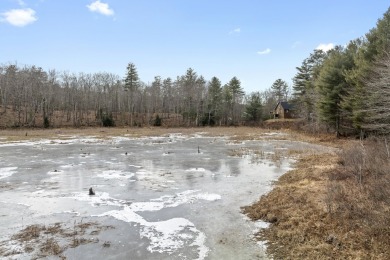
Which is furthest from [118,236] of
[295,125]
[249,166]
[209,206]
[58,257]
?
[295,125]

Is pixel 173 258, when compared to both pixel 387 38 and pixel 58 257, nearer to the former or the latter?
pixel 58 257

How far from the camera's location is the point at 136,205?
10008mm

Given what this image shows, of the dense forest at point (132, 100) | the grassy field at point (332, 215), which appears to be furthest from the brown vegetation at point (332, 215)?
the dense forest at point (132, 100)

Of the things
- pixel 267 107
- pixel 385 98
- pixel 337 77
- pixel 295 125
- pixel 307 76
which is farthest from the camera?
pixel 267 107

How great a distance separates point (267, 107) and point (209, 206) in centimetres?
7124

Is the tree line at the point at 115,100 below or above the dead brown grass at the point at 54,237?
above

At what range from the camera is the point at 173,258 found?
630 cm

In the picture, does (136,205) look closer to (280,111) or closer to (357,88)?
(357,88)

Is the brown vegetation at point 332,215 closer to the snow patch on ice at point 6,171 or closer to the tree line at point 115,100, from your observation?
the snow patch on ice at point 6,171

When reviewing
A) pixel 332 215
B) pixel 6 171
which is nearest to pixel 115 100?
pixel 6 171

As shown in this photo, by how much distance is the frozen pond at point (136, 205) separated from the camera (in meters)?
6.77

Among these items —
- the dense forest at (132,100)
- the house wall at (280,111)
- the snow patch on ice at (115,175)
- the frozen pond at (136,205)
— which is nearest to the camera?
the frozen pond at (136,205)

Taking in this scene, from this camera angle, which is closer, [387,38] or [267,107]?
[387,38]

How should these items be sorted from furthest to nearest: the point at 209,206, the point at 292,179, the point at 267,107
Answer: the point at 267,107 → the point at 292,179 → the point at 209,206
